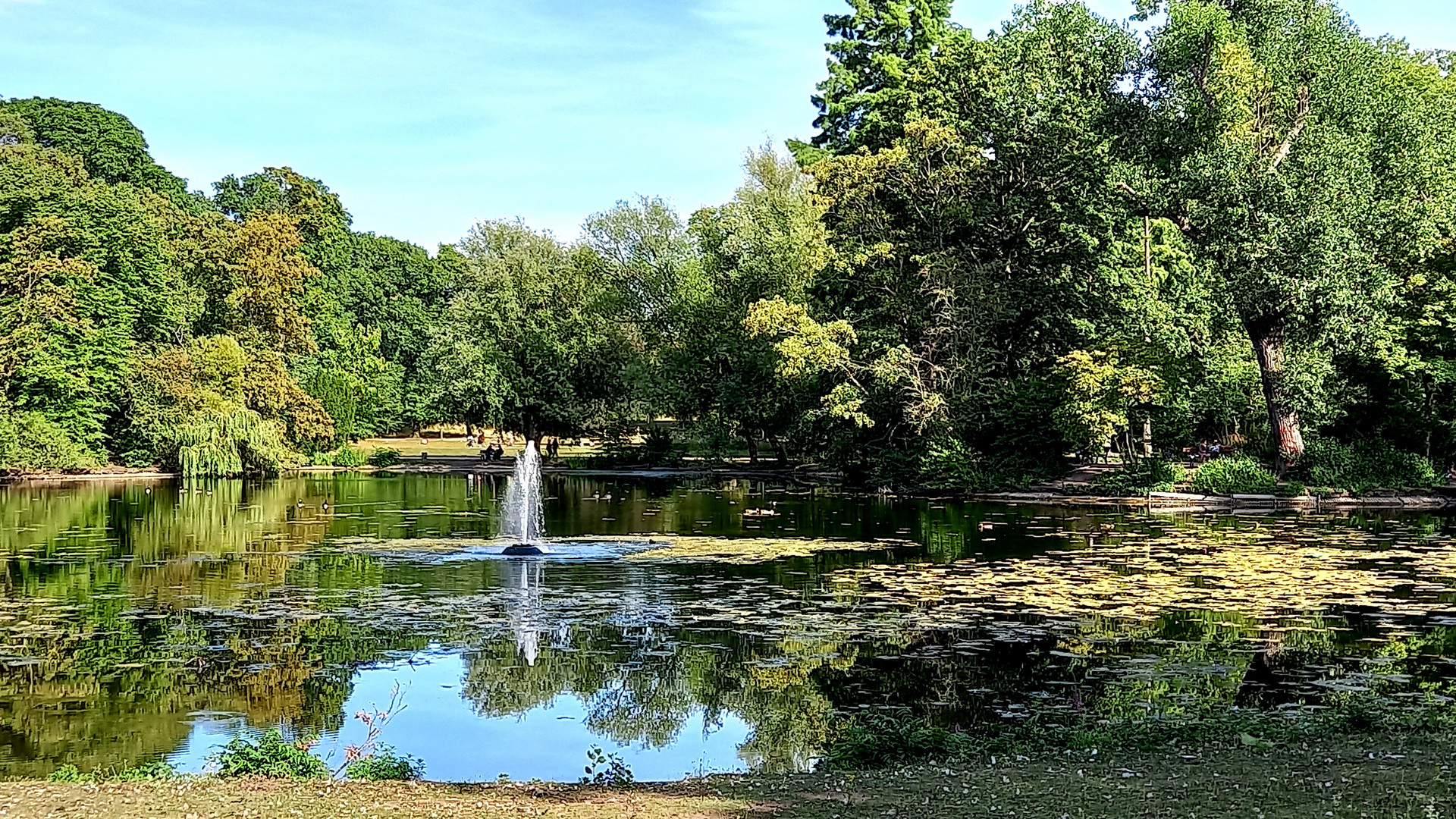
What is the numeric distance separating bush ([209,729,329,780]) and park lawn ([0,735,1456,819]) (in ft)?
1.88

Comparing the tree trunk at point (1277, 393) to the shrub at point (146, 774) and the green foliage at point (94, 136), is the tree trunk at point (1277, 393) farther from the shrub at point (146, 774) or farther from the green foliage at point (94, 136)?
the green foliage at point (94, 136)

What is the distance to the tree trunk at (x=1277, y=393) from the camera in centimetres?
3625

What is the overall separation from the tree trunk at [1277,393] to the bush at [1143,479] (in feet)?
8.45

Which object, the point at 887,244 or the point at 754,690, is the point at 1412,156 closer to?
the point at 887,244

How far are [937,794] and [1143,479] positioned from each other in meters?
31.5

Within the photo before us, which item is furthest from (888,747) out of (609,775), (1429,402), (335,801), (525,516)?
(1429,402)

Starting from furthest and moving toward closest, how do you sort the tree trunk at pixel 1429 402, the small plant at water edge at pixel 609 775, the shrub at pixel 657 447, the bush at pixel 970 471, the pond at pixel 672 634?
the shrub at pixel 657 447 → the bush at pixel 970 471 → the tree trunk at pixel 1429 402 → the pond at pixel 672 634 → the small plant at water edge at pixel 609 775

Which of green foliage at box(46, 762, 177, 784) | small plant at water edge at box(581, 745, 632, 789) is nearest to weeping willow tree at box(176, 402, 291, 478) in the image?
green foliage at box(46, 762, 177, 784)

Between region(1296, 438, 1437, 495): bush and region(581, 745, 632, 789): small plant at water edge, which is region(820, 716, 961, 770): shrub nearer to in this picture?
region(581, 745, 632, 789): small plant at water edge

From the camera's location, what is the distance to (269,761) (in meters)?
9.02

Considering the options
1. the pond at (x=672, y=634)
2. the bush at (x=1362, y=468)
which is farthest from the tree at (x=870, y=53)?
the pond at (x=672, y=634)

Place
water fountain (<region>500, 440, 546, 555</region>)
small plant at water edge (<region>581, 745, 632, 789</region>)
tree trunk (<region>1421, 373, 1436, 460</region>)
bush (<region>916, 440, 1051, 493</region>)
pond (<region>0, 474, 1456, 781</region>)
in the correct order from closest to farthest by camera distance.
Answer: small plant at water edge (<region>581, 745, 632, 789</region>) → pond (<region>0, 474, 1456, 781</region>) → water fountain (<region>500, 440, 546, 555</region>) → tree trunk (<region>1421, 373, 1436, 460</region>) → bush (<region>916, 440, 1051, 493</region>)

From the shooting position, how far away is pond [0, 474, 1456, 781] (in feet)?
37.5

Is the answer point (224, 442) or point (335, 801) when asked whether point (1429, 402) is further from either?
point (224, 442)
